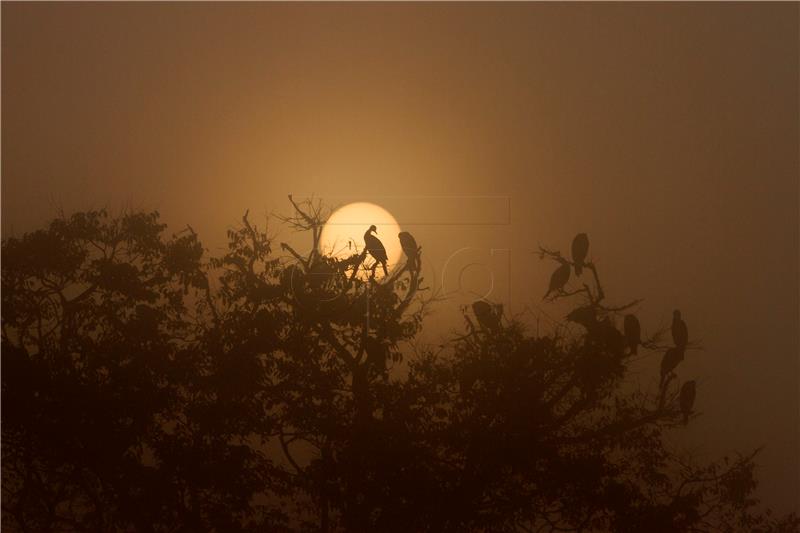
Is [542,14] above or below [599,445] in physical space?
above

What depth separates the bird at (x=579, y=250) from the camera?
2717mm

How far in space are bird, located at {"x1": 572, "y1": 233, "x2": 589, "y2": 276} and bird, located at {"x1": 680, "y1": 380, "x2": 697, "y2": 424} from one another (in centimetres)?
52

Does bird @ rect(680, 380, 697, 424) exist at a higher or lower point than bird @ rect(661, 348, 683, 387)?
lower

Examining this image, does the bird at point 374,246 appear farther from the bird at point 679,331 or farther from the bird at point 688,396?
the bird at point 688,396

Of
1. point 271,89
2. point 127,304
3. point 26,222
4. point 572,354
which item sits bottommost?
point 572,354

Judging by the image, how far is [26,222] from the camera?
9.26 ft

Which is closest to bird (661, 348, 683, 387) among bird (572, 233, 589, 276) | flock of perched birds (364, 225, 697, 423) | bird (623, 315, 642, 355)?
flock of perched birds (364, 225, 697, 423)

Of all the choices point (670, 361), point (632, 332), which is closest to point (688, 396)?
point (670, 361)

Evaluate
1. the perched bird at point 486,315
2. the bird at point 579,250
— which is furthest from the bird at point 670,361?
the perched bird at point 486,315

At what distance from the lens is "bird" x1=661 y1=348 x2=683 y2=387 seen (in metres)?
2.69

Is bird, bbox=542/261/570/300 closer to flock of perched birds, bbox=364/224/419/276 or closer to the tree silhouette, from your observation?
the tree silhouette

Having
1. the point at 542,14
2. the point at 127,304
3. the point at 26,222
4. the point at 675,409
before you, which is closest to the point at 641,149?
the point at 542,14

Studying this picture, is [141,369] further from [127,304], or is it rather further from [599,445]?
[599,445]

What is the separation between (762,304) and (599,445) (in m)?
0.73
